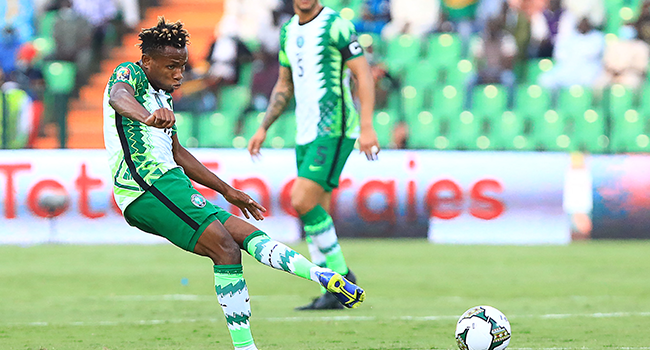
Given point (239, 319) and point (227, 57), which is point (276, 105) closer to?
point (239, 319)

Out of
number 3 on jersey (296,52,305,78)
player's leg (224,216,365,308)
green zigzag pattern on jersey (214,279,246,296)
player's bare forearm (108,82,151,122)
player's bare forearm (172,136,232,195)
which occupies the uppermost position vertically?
number 3 on jersey (296,52,305,78)

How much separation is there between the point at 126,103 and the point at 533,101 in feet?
38.0

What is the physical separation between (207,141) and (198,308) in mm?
6514

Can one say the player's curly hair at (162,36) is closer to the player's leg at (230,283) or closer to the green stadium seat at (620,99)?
the player's leg at (230,283)

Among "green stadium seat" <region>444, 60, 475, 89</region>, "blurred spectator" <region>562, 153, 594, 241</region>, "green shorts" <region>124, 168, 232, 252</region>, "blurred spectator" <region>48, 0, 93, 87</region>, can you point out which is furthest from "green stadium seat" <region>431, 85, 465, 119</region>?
"green shorts" <region>124, 168, 232, 252</region>

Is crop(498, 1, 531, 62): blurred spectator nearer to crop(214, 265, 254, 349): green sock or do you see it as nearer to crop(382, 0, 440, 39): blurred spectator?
crop(382, 0, 440, 39): blurred spectator

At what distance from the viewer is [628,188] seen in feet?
42.9

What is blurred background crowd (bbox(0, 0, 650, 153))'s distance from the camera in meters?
14.4

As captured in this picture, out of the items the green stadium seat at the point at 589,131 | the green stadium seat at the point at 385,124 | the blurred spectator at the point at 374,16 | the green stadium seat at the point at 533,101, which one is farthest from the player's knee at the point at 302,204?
the blurred spectator at the point at 374,16

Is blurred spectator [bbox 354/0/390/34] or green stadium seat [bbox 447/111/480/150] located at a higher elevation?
blurred spectator [bbox 354/0/390/34]

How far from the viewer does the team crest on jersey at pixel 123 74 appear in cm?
448

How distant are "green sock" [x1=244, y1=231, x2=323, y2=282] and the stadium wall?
818cm

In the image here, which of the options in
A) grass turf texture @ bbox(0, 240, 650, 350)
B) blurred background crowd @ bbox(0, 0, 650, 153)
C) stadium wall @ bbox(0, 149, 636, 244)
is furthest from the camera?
blurred background crowd @ bbox(0, 0, 650, 153)

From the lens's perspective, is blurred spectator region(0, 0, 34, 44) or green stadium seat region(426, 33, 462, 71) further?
blurred spectator region(0, 0, 34, 44)
